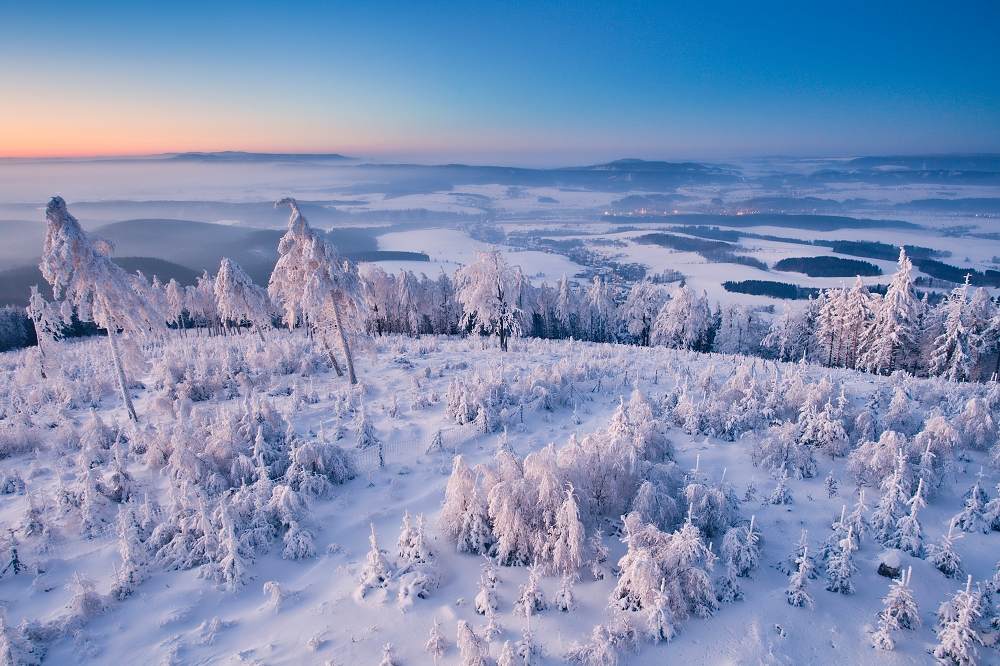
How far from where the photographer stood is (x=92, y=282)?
50.2ft

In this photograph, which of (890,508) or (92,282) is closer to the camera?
(890,508)

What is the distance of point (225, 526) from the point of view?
8656 mm

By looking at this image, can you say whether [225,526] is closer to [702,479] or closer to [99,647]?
[99,647]

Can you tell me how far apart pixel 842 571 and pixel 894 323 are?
3435cm

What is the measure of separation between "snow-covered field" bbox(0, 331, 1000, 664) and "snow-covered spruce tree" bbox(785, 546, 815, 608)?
145 millimetres

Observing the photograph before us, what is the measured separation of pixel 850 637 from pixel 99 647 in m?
12.3

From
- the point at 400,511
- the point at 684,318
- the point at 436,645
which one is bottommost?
the point at 684,318

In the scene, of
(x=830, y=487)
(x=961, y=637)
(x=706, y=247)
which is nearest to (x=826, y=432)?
(x=830, y=487)

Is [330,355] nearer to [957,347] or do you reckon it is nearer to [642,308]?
[642,308]

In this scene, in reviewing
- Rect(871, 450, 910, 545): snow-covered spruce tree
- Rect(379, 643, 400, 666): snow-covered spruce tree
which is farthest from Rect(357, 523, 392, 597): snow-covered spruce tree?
Rect(871, 450, 910, 545): snow-covered spruce tree

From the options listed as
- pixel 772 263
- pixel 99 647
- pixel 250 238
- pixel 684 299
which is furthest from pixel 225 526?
pixel 250 238

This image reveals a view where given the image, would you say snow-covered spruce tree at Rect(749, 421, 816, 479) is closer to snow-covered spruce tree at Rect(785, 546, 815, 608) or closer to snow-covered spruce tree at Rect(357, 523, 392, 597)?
snow-covered spruce tree at Rect(785, 546, 815, 608)

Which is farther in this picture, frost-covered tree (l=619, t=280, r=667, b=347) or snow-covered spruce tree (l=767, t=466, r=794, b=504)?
frost-covered tree (l=619, t=280, r=667, b=347)

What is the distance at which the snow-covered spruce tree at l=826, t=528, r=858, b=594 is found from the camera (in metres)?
8.04
